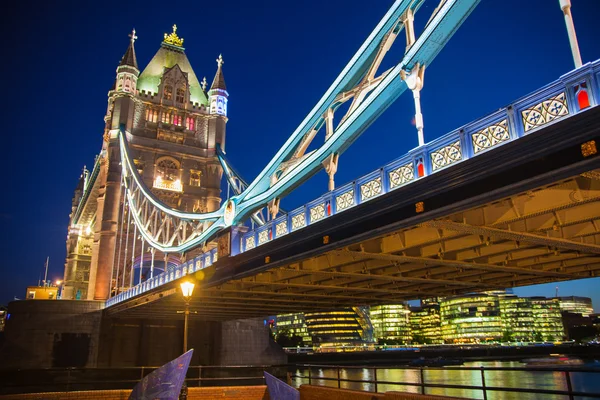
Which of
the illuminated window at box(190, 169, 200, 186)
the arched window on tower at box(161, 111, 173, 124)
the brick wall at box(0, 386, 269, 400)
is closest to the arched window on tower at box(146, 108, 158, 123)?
the arched window on tower at box(161, 111, 173, 124)

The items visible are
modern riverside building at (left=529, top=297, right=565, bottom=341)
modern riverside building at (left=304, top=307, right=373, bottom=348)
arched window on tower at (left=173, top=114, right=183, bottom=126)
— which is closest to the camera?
arched window on tower at (left=173, top=114, right=183, bottom=126)

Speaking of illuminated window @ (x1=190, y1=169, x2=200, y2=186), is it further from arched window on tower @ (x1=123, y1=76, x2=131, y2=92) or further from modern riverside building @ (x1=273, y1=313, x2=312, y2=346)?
modern riverside building @ (x1=273, y1=313, x2=312, y2=346)

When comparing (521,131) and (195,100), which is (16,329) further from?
(521,131)

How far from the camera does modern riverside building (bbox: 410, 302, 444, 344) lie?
571ft

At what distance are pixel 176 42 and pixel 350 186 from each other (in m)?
64.1

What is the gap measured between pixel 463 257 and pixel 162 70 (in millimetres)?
58192

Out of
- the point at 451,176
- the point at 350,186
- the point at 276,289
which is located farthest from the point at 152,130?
the point at 451,176

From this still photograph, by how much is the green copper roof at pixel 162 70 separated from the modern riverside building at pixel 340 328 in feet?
215

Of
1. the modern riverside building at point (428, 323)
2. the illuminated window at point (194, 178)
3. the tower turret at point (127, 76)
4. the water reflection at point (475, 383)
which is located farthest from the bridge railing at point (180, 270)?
the modern riverside building at point (428, 323)

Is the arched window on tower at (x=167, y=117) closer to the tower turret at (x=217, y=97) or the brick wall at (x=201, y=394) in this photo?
the tower turret at (x=217, y=97)

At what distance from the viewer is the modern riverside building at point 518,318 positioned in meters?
162

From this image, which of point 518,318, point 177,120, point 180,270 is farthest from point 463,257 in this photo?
point 518,318

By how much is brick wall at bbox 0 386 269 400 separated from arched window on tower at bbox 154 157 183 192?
45.4m

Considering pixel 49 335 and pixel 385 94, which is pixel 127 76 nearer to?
pixel 49 335
